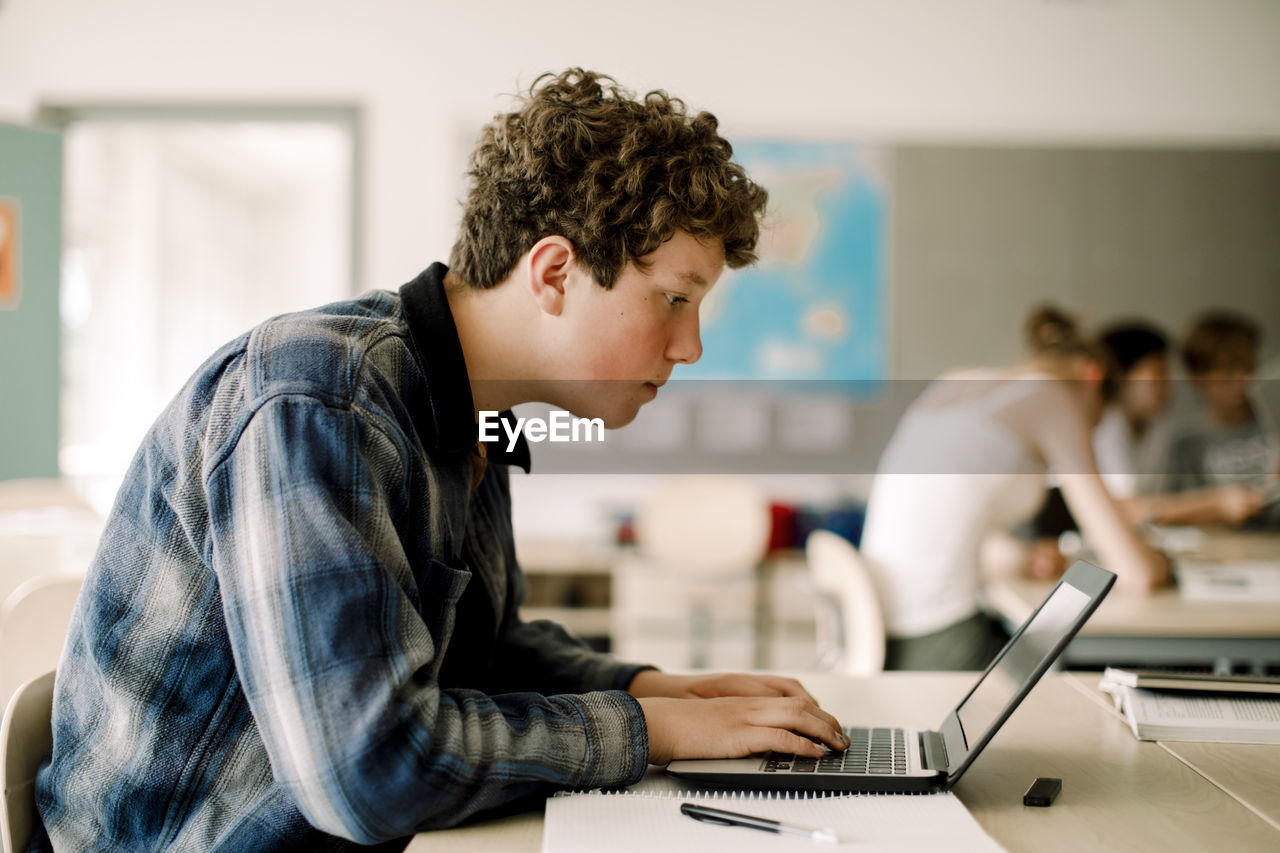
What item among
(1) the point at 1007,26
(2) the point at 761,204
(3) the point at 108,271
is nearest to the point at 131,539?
(2) the point at 761,204

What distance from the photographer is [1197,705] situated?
1222 millimetres

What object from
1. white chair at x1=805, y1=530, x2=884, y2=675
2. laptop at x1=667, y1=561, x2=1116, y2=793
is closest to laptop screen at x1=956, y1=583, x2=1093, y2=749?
laptop at x1=667, y1=561, x2=1116, y2=793

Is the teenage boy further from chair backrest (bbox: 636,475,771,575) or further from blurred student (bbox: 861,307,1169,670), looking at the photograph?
chair backrest (bbox: 636,475,771,575)

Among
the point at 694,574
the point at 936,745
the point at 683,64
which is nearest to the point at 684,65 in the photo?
the point at 683,64

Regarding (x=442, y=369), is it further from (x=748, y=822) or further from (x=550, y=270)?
(x=748, y=822)

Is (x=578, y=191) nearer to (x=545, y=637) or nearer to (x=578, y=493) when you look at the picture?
(x=545, y=637)

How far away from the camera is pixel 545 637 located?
1.33 m

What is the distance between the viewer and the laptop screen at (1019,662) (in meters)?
0.92

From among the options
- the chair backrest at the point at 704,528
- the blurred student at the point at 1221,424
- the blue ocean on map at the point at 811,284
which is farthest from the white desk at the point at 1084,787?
the blurred student at the point at 1221,424

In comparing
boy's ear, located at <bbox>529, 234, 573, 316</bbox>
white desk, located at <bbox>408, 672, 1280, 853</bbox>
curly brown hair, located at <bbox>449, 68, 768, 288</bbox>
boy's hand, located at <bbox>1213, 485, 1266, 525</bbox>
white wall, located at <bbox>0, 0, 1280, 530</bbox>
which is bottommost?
boy's hand, located at <bbox>1213, 485, 1266, 525</bbox>

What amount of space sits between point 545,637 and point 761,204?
0.60 m

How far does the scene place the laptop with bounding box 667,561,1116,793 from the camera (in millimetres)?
902

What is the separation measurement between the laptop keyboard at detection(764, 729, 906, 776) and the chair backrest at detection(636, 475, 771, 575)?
8.29ft

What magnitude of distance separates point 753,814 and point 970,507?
158 cm
